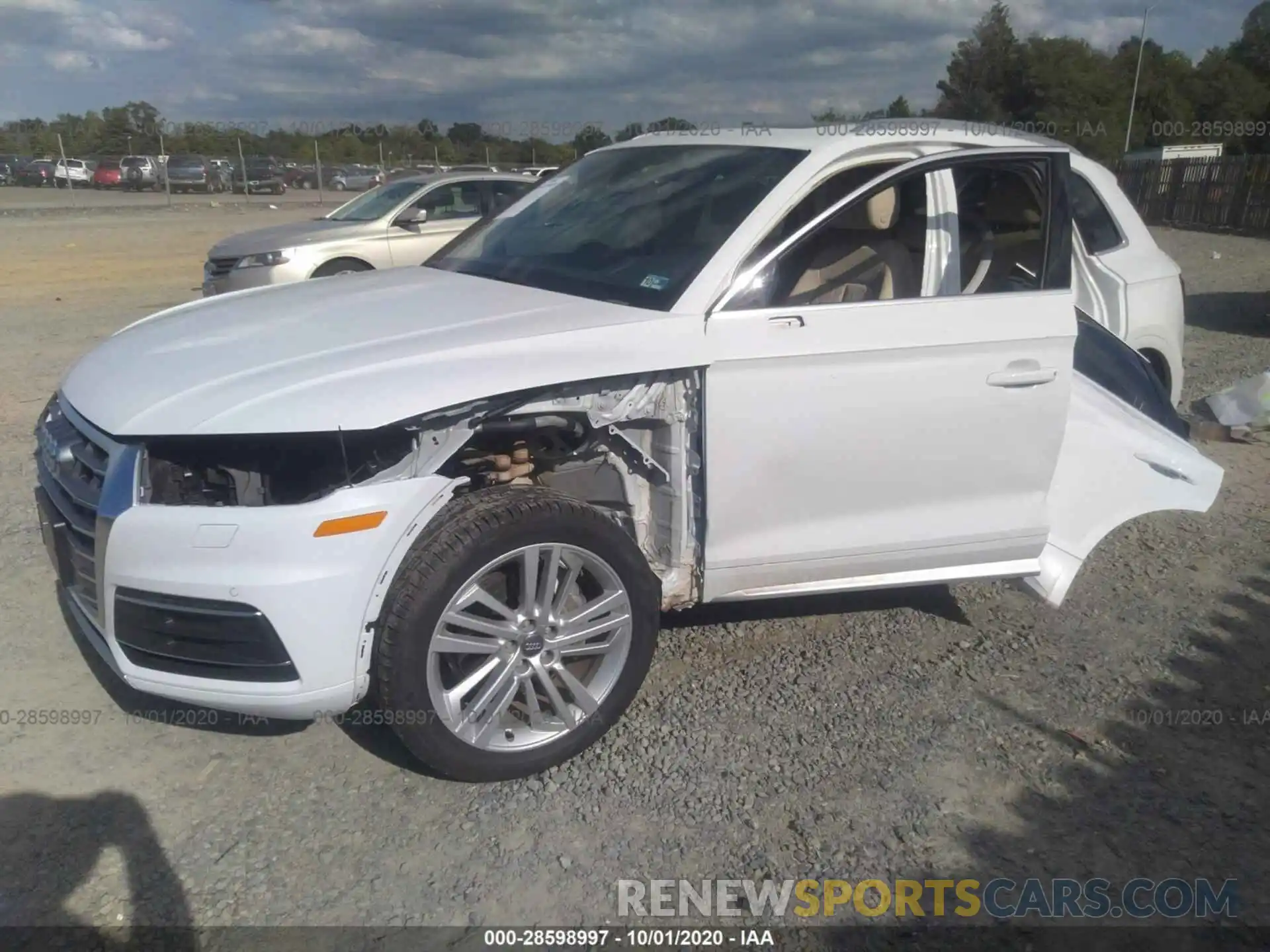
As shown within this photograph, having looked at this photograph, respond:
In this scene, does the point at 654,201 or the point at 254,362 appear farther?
the point at 654,201

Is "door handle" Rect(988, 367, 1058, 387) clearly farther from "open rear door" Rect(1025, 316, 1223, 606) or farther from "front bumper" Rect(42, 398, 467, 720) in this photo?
"front bumper" Rect(42, 398, 467, 720)

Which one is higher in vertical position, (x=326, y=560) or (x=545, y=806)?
(x=326, y=560)

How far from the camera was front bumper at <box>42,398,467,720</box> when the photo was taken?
2727 millimetres

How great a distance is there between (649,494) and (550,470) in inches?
14.2

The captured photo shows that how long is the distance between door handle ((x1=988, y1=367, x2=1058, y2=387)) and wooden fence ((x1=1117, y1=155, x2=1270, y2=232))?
Result: 24656 millimetres

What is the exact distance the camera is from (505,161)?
148ft

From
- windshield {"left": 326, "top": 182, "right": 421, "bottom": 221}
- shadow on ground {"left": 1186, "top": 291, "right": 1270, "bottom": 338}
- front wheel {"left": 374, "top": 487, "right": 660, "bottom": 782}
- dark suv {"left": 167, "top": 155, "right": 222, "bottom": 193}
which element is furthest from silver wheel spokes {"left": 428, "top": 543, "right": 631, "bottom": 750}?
dark suv {"left": 167, "top": 155, "right": 222, "bottom": 193}

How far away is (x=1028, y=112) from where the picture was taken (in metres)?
47.4

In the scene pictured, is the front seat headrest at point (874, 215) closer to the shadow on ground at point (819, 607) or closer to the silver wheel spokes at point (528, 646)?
the shadow on ground at point (819, 607)

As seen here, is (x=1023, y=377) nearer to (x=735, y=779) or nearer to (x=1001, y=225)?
(x=1001, y=225)

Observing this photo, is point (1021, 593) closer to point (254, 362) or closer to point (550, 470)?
point (550, 470)

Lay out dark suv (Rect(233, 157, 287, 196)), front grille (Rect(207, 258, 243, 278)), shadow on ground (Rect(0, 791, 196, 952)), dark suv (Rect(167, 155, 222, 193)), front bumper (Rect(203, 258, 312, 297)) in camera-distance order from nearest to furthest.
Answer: shadow on ground (Rect(0, 791, 196, 952))
front bumper (Rect(203, 258, 312, 297))
front grille (Rect(207, 258, 243, 278))
dark suv (Rect(233, 157, 287, 196))
dark suv (Rect(167, 155, 222, 193))

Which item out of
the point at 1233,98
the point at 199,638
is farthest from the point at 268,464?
the point at 1233,98

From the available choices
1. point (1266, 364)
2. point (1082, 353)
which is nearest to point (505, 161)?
point (1266, 364)
